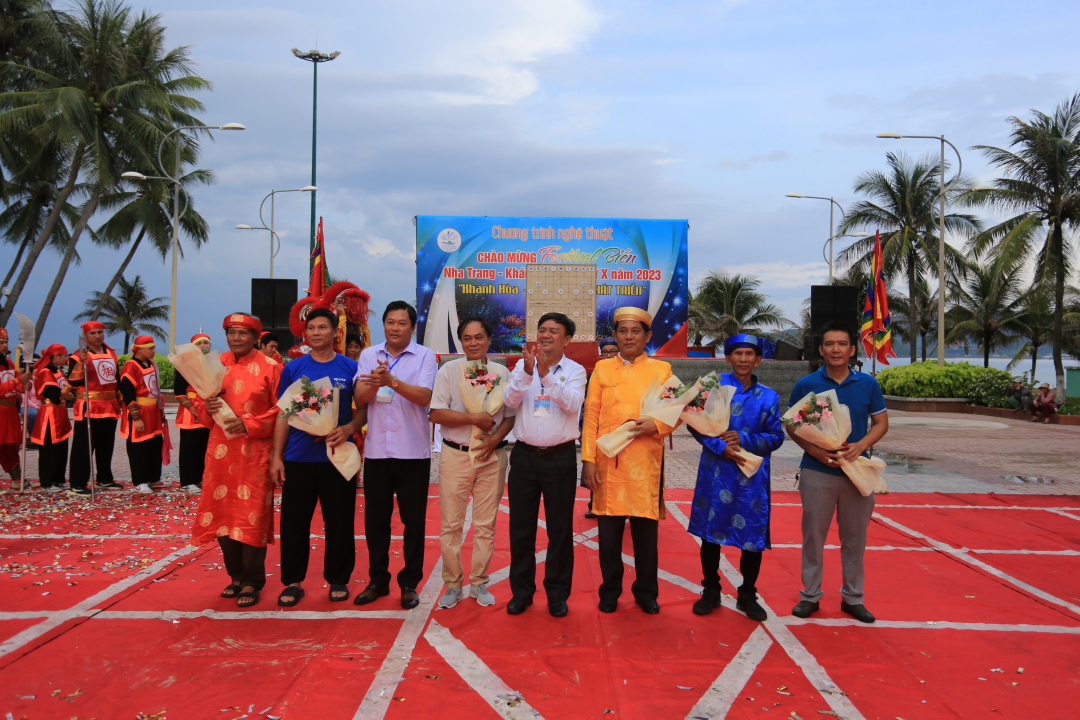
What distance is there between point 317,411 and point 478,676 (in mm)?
1668

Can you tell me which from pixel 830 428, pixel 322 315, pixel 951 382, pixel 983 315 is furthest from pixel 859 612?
pixel 983 315

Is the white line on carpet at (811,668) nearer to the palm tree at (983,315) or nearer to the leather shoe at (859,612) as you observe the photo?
the leather shoe at (859,612)

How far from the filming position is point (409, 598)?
409 cm

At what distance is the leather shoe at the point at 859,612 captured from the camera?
3922 mm

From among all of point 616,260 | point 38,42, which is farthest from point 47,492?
point 38,42

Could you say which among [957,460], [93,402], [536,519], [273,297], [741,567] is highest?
[273,297]

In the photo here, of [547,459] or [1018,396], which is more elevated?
[547,459]

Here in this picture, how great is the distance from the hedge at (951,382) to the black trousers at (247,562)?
19758 millimetres

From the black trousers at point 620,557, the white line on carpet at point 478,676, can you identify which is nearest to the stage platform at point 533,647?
the white line on carpet at point 478,676

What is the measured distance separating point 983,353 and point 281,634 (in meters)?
40.5

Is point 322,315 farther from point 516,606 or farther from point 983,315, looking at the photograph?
point 983,315

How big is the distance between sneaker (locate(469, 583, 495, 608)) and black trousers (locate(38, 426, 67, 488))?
5.95 metres

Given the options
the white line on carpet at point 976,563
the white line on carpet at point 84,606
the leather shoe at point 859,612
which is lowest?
the white line on carpet at point 84,606

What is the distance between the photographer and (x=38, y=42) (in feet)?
71.3
